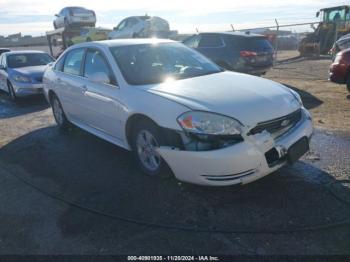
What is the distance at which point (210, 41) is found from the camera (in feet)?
35.4

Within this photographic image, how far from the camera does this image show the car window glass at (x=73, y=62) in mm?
5596

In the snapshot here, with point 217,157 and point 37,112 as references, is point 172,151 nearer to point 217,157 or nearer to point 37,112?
point 217,157

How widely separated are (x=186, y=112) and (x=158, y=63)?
144 centimetres

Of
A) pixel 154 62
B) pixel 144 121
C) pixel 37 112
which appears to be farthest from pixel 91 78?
pixel 37 112

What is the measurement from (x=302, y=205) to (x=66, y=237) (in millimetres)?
2256

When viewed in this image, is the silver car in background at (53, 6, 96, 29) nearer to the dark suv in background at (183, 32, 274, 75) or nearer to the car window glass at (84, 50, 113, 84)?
the dark suv in background at (183, 32, 274, 75)

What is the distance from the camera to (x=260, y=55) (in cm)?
1001

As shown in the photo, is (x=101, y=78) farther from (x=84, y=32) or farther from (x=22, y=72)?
(x=84, y=32)

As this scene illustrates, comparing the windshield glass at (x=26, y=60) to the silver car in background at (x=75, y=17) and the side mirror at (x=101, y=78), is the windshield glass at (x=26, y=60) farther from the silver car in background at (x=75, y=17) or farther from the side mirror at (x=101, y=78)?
the silver car in background at (x=75, y=17)

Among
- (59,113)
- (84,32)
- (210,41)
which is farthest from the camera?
(84,32)

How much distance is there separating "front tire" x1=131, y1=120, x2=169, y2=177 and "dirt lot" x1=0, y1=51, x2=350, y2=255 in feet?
0.51

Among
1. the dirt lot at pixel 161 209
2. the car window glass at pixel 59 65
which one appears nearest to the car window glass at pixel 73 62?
the car window glass at pixel 59 65

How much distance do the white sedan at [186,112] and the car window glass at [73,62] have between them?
0.05 metres

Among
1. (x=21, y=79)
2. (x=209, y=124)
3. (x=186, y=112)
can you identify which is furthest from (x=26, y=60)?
(x=209, y=124)
